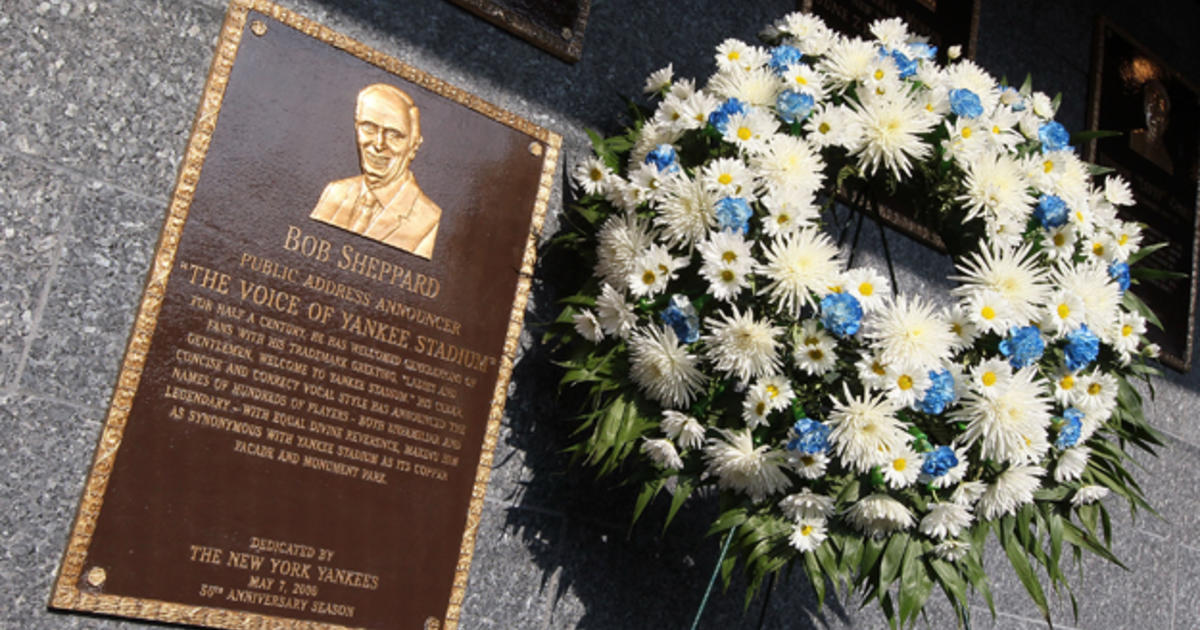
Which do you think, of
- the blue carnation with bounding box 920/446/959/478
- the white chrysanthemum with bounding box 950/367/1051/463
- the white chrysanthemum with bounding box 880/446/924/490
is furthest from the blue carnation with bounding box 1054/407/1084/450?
the white chrysanthemum with bounding box 880/446/924/490

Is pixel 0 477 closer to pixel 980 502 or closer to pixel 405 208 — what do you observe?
pixel 405 208

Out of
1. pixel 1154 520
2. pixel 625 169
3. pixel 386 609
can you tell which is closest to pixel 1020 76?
pixel 1154 520

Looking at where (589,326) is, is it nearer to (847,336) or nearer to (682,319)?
(682,319)

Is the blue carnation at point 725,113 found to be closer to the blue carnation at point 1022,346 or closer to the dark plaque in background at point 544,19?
the dark plaque in background at point 544,19

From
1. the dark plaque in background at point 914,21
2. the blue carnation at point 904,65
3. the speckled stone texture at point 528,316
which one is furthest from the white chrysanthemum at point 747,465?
the dark plaque in background at point 914,21

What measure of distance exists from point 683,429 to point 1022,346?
2.98ft

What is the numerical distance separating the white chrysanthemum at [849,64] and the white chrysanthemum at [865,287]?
2.21 ft

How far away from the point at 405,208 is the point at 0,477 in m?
1.16

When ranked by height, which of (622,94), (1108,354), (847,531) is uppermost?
(622,94)

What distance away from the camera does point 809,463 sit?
8.66ft

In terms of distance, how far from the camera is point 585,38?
3.47 m

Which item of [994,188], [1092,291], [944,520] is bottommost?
[944,520]

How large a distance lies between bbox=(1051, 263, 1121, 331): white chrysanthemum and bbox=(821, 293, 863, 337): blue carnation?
2.44 ft

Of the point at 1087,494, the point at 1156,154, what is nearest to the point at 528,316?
the point at 1087,494
